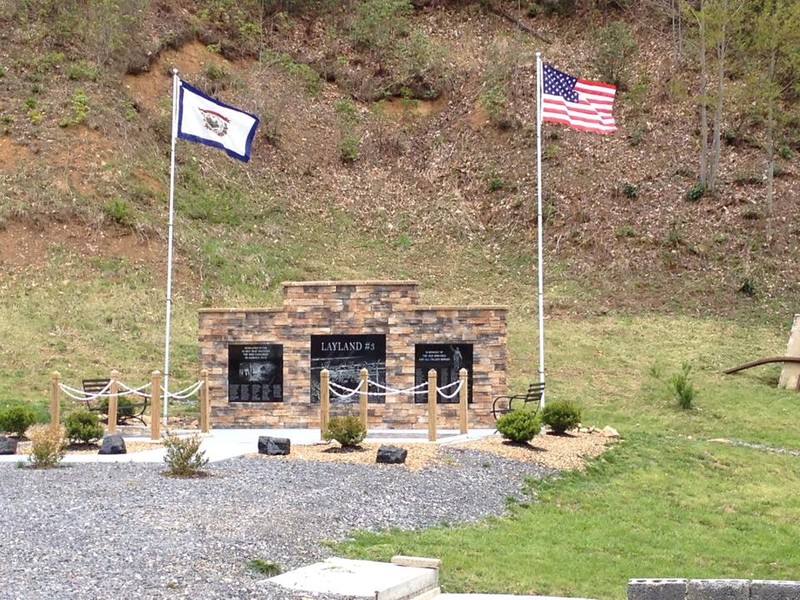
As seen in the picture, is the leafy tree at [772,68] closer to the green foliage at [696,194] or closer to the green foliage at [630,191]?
the green foliage at [696,194]

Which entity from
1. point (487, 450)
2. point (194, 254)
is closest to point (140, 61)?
point (194, 254)

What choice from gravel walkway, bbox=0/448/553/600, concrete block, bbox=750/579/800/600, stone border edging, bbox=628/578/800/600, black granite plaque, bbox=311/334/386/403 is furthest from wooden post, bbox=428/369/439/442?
concrete block, bbox=750/579/800/600

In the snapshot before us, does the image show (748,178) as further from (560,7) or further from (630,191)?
(560,7)

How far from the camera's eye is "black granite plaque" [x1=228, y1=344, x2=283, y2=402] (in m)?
20.8

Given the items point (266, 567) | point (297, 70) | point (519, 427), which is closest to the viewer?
point (266, 567)

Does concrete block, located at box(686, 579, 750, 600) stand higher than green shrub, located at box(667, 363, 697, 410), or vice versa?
green shrub, located at box(667, 363, 697, 410)

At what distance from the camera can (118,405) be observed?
20.5 meters

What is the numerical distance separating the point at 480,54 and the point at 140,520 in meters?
42.2

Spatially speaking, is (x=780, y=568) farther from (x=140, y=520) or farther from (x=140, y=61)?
(x=140, y=61)

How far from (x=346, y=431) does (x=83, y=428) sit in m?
4.17

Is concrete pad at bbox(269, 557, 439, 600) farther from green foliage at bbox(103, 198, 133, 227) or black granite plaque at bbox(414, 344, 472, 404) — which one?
green foliage at bbox(103, 198, 133, 227)

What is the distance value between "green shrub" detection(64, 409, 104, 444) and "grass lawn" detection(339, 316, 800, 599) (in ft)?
22.7

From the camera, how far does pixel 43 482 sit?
1234cm

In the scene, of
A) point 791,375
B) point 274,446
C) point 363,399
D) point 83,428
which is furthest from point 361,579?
point 791,375
